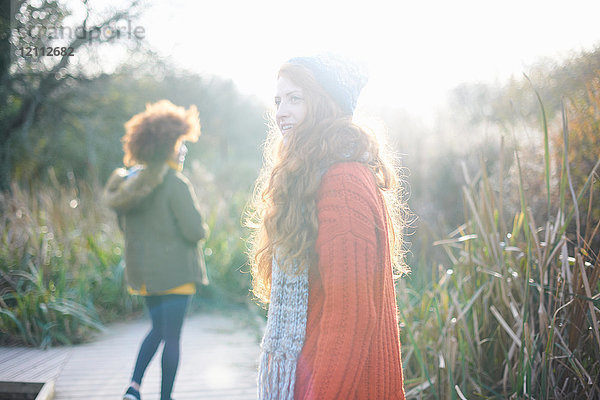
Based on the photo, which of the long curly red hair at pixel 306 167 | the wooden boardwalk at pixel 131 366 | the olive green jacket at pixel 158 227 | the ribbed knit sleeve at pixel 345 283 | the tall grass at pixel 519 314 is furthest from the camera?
the wooden boardwalk at pixel 131 366

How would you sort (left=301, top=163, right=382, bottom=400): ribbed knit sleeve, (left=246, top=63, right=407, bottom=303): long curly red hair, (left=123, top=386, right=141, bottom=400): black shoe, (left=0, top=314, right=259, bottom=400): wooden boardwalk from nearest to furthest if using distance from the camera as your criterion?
(left=301, top=163, right=382, bottom=400): ribbed knit sleeve
(left=246, top=63, right=407, bottom=303): long curly red hair
(left=123, top=386, right=141, bottom=400): black shoe
(left=0, top=314, right=259, bottom=400): wooden boardwalk

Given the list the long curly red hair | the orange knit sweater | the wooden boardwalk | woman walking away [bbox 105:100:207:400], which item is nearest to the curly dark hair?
woman walking away [bbox 105:100:207:400]

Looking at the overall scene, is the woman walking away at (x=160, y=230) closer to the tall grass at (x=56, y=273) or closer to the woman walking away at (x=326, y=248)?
the woman walking away at (x=326, y=248)

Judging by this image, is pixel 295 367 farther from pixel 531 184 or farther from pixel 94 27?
pixel 94 27

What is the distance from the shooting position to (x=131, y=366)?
339 cm

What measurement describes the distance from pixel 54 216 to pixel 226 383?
301 centimetres

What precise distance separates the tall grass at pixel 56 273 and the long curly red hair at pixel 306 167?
324cm

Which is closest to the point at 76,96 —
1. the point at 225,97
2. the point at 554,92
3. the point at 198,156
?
the point at 198,156

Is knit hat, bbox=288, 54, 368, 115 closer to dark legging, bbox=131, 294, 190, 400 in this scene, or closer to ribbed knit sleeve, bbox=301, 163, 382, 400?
ribbed knit sleeve, bbox=301, 163, 382, 400

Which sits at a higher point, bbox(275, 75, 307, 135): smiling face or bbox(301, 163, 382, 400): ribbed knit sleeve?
Result: bbox(275, 75, 307, 135): smiling face

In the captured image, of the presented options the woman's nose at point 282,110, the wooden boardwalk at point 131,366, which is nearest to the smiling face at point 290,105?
the woman's nose at point 282,110

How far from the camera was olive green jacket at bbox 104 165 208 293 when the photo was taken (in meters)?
2.62

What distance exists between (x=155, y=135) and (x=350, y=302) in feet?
6.66

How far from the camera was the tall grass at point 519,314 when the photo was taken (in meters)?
1.83
